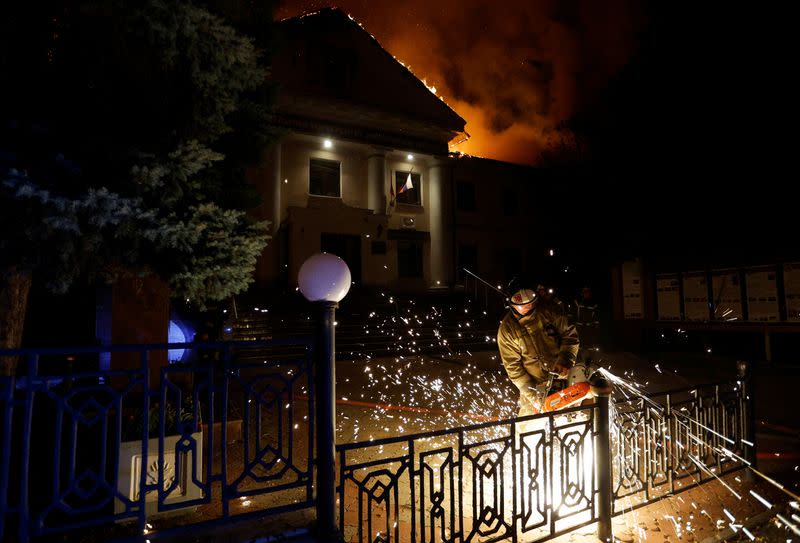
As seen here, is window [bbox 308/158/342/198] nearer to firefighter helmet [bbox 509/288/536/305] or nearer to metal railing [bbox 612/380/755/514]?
firefighter helmet [bbox 509/288/536/305]

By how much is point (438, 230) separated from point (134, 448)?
20.0m

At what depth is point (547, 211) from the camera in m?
26.8

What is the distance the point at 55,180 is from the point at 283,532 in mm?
3362

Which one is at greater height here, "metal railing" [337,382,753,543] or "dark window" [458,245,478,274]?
"dark window" [458,245,478,274]

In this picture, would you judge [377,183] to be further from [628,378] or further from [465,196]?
[628,378]

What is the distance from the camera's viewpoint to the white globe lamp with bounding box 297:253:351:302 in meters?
3.27

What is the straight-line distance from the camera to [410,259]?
75.5 ft

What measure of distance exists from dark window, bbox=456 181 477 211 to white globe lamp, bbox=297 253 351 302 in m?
21.6

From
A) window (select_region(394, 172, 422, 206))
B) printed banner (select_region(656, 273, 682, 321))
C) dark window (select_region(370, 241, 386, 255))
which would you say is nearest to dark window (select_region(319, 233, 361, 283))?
dark window (select_region(370, 241, 386, 255))

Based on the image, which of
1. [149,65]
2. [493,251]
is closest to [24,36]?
[149,65]

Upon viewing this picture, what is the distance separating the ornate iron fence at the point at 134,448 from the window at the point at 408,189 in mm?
17010

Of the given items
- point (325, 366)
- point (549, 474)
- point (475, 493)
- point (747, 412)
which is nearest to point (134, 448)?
point (325, 366)

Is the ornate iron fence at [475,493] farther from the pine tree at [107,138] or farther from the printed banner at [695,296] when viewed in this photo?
the printed banner at [695,296]

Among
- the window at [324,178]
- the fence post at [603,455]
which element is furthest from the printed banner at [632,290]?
the fence post at [603,455]
